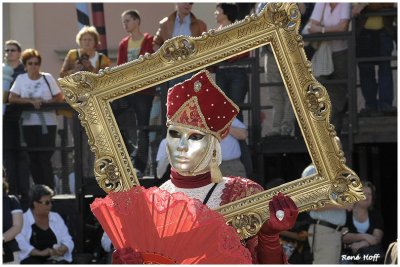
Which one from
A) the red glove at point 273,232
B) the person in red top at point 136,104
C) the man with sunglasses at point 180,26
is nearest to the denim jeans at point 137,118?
the person in red top at point 136,104

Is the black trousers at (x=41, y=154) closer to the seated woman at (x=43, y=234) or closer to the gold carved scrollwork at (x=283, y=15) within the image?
the seated woman at (x=43, y=234)

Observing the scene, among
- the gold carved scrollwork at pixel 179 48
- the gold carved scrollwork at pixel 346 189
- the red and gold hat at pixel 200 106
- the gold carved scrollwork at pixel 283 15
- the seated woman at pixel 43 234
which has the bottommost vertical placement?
the seated woman at pixel 43 234

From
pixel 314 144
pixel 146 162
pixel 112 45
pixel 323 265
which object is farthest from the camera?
pixel 112 45

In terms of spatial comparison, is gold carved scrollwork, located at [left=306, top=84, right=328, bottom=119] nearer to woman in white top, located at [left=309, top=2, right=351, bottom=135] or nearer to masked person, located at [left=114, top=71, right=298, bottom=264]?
masked person, located at [left=114, top=71, right=298, bottom=264]

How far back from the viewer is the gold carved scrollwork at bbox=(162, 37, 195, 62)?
555 centimetres

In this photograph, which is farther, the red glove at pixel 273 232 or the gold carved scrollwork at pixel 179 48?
the gold carved scrollwork at pixel 179 48

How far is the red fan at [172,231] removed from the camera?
16.9 ft

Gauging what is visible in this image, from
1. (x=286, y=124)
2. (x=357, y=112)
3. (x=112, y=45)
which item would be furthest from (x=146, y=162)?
(x=112, y=45)

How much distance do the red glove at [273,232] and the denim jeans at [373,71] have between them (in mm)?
4085

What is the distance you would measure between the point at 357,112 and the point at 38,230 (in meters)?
2.46

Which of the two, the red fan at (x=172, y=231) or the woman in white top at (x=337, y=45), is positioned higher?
the woman in white top at (x=337, y=45)

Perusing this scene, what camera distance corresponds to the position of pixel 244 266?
Result: 202 inches

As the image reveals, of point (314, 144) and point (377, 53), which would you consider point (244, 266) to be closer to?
point (314, 144)
